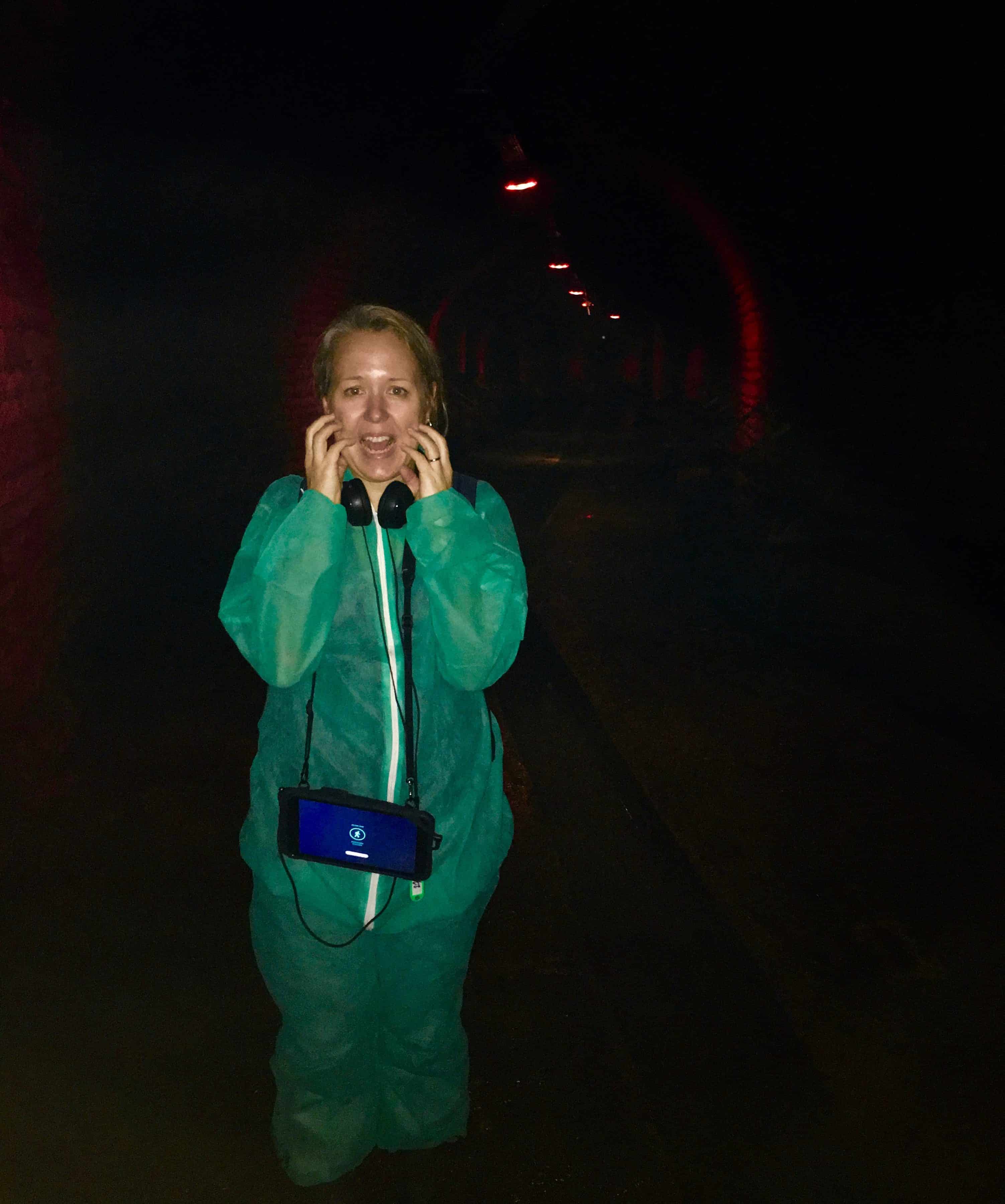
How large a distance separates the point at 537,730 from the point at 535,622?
209 centimetres

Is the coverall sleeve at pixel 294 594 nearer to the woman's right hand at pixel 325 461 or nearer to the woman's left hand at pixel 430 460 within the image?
the woman's right hand at pixel 325 461

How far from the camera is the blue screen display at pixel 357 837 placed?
2012mm

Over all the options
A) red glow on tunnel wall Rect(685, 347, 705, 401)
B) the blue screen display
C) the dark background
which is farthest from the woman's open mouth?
red glow on tunnel wall Rect(685, 347, 705, 401)

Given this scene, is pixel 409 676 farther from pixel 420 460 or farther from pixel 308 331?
pixel 308 331

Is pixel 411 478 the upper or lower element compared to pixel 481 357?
upper

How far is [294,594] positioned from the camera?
191 centimetres

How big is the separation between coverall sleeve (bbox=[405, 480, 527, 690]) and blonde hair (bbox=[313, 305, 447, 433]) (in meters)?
0.32

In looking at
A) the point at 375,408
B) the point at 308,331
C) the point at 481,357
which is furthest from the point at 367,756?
the point at 481,357

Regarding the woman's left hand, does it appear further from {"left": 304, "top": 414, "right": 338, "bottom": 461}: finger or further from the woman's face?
{"left": 304, "top": 414, "right": 338, "bottom": 461}: finger

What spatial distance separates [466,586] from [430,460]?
290mm

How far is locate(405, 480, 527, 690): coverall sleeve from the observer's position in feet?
6.38

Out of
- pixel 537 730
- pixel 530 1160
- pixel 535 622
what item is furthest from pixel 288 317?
pixel 530 1160

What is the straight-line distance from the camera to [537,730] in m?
5.82

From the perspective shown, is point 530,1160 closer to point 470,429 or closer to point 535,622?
point 535,622
